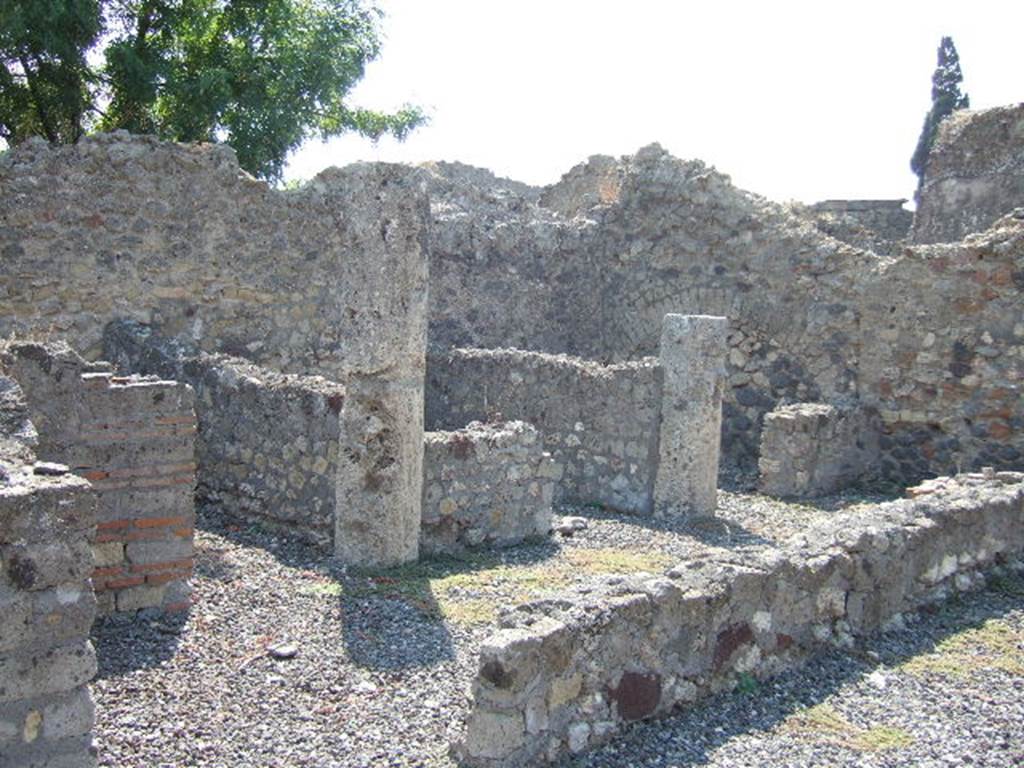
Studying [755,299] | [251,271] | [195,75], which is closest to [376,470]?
[251,271]

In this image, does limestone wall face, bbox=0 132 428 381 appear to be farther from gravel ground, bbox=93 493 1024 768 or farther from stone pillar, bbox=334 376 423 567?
gravel ground, bbox=93 493 1024 768

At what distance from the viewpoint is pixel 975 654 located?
6.85 m

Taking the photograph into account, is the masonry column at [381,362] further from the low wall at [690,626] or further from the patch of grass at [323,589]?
the low wall at [690,626]

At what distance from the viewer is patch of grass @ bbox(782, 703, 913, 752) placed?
536cm

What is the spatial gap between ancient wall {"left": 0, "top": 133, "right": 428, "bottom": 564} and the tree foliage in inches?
183

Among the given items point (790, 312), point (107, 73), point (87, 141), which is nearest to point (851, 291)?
point (790, 312)

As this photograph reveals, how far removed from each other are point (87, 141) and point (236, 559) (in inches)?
235

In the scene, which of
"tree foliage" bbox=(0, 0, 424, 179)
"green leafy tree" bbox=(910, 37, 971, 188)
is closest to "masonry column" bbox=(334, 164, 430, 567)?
"tree foliage" bbox=(0, 0, 424, 179)

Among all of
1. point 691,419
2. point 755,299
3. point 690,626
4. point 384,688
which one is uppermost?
point 755,299

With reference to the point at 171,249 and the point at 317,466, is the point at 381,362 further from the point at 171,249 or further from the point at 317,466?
the point at 171,249

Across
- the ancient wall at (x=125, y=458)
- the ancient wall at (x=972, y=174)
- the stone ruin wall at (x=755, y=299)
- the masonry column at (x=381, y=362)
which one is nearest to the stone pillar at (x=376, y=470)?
the masonry column at (x=381, y=362)

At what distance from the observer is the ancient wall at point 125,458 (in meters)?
6.50

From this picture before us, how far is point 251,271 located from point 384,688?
26.7 feet

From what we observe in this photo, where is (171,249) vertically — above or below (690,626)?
above
